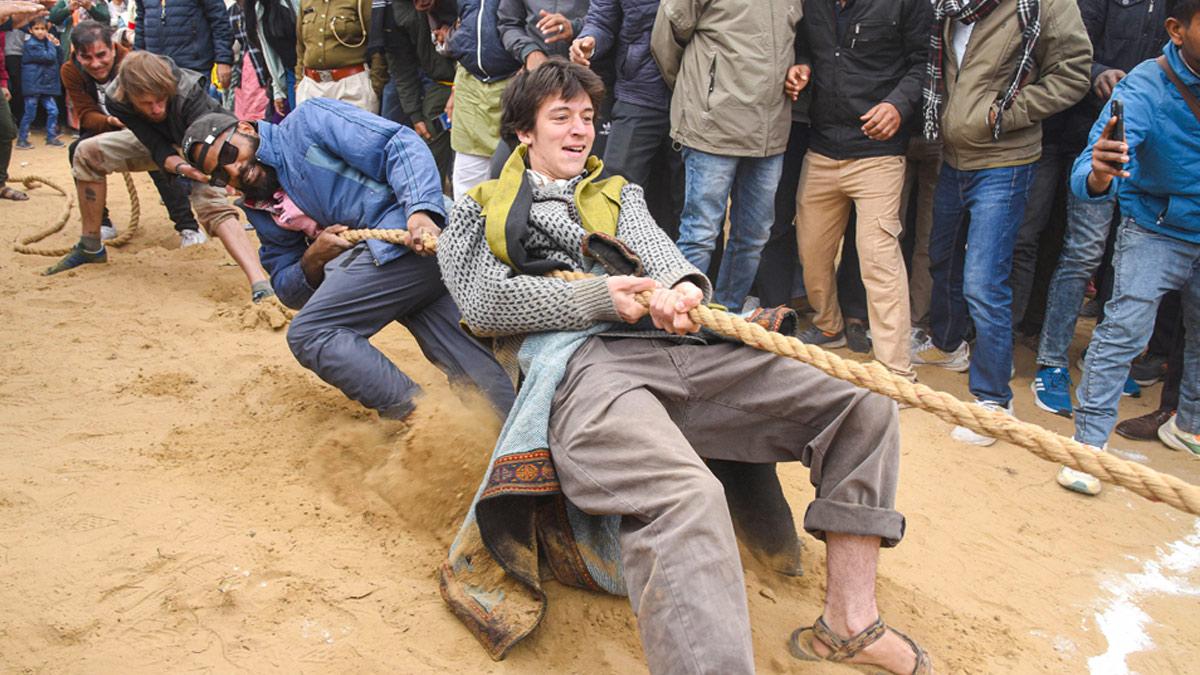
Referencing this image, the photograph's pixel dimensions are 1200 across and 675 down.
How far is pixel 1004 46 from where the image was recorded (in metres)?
4.04

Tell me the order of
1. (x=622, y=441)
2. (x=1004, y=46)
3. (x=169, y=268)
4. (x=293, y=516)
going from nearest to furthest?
(x=622, y=441)
(x=293, y=516)
(x=1004, y=46)
(x=169, y=268)

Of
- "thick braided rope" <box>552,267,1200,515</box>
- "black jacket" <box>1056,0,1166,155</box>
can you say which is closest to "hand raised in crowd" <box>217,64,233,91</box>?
"thick braided rope" <box>552,267,1200,515</box>

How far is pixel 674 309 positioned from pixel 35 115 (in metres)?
12.4

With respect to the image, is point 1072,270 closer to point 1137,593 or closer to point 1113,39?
point 1113,39

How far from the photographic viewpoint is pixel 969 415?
7.42 feet

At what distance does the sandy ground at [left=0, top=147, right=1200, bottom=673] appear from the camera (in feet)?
8.79

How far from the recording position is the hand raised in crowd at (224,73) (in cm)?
764

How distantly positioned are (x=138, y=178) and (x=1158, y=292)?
965cm

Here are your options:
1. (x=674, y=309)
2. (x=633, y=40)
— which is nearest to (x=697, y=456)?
(x=674, y=309)

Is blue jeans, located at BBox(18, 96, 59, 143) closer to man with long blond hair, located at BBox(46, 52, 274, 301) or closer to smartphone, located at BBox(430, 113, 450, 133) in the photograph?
man with long blond hair, located at BBox(46, 52, 274, 301)

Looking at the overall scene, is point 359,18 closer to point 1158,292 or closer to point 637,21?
point 637,21

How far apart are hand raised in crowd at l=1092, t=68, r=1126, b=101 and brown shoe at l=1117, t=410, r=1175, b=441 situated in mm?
1453

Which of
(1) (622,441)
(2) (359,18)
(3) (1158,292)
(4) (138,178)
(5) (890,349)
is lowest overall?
(4) (138,178)

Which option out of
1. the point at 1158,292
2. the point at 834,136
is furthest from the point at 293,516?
the point at 1158,292
